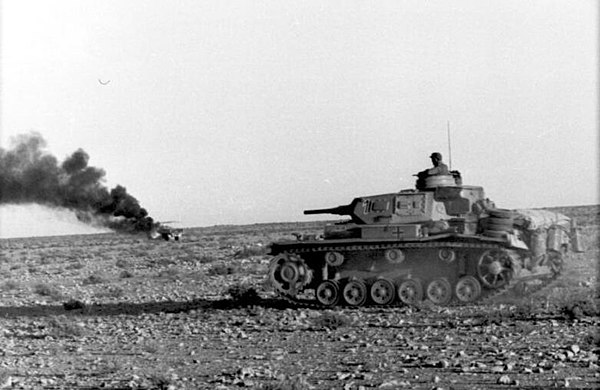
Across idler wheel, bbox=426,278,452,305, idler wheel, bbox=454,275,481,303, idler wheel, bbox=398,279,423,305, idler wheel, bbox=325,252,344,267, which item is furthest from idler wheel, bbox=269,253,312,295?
idler wheel, bbox=454,275,481,303

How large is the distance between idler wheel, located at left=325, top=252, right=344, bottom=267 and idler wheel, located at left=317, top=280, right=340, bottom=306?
46 centimetres

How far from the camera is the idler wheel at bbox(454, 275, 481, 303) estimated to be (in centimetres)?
1961

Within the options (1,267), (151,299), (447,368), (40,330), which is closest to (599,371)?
(447,368)

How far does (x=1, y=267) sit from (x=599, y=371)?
138ft

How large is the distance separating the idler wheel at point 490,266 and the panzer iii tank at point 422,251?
23mm

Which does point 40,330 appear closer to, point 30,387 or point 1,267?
point 30,387

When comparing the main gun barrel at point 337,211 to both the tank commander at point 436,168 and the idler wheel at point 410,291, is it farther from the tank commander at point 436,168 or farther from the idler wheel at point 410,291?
the idler wheel at point 410,291

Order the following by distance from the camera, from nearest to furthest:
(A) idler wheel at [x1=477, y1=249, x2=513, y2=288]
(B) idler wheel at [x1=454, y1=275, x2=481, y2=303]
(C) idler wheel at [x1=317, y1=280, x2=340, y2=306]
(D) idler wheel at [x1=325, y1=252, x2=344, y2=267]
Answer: (A) idler wheel at [x1=477, y1=249, x2=513, y2=288]
(B) idler wheel at [x1=454, y1=275, x2=481, y2=303]
(C) idler wheel at [x1=317, y1=280, x2=340, y2=306]
(D) idler wheel at [x1=325, y1=252, x2=344, y2=267]

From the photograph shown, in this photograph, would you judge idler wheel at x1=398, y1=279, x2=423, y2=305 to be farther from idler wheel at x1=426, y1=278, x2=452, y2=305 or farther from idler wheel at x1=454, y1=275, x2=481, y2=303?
idler wheel at x1=454, y1=275, x2=481, y2=303

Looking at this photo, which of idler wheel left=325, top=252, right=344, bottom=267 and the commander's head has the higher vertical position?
the commander's head

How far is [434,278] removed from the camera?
65.7ft

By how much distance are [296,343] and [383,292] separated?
612 cm

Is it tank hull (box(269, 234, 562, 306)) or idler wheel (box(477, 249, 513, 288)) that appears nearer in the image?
idler wheel (box(477, 249, 513, 288))

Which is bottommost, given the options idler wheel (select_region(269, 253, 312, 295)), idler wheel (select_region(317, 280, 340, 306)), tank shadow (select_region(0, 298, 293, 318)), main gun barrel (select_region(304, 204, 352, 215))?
tank shadow (select_region(0, 298, 293, 318))
